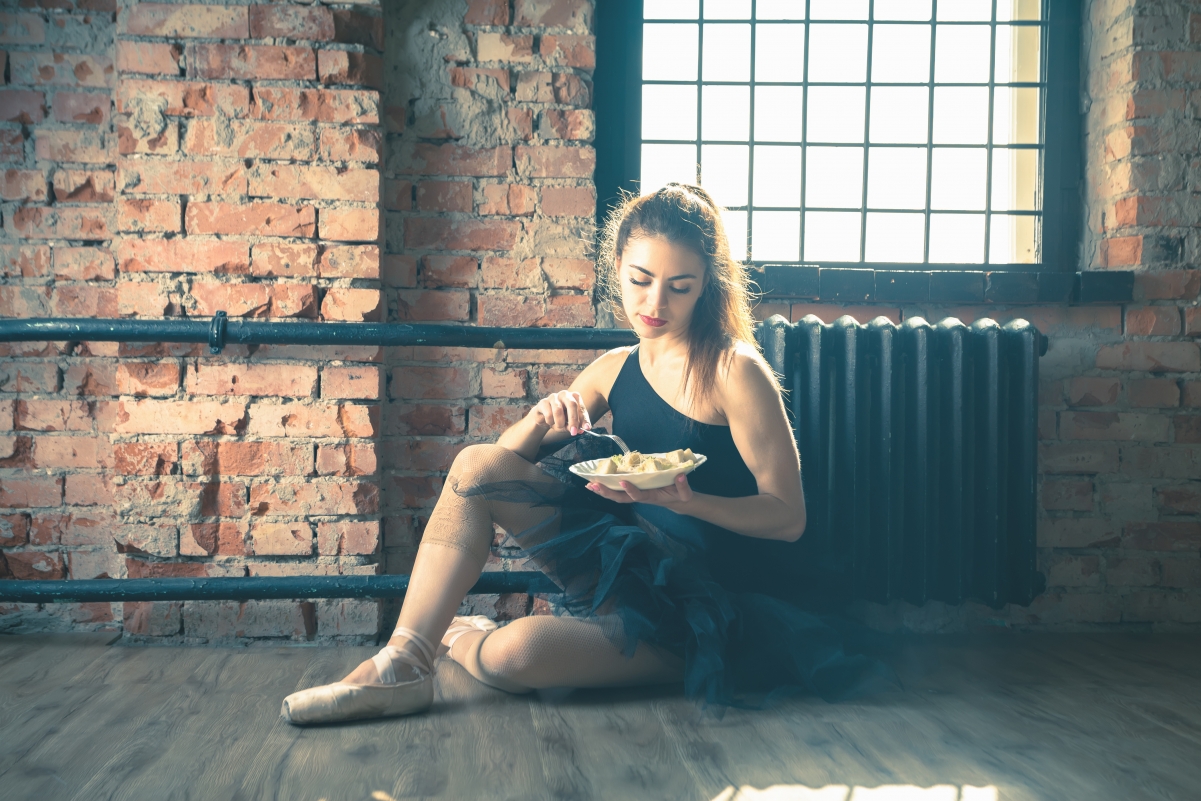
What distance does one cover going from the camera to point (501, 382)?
1.90m

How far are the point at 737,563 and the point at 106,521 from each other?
150 centimetres

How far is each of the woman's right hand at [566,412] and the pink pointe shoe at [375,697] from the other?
0.47 m

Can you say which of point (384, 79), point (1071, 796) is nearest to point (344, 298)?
point (384, 79)

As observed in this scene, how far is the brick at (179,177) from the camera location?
5.55 ft

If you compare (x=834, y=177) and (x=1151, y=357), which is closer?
(x=1151, y=357)

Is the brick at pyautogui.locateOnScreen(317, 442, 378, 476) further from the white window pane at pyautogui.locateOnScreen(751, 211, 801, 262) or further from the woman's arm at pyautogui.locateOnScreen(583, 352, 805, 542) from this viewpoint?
the white window pane at pyautogui.locateOnScreen(751, 211, 801, 262)

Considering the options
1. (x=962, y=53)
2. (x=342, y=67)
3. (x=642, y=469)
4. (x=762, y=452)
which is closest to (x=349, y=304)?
(x=342, y=67)

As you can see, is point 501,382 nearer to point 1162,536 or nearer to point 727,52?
point 727,52

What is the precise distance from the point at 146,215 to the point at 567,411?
1055mm

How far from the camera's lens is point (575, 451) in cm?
161

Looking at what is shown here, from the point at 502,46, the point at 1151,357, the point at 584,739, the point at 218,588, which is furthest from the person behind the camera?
the point at 1151,357

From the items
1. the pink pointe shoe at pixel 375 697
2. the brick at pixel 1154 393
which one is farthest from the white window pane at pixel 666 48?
the pink pointe shoe at pixel 375 697

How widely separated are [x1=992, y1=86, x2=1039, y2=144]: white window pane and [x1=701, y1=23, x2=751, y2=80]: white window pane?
2.30 feet

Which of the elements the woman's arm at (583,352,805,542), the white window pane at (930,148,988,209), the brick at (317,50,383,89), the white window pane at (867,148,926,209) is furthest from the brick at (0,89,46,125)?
the white window pane at (930,148,988,209)
